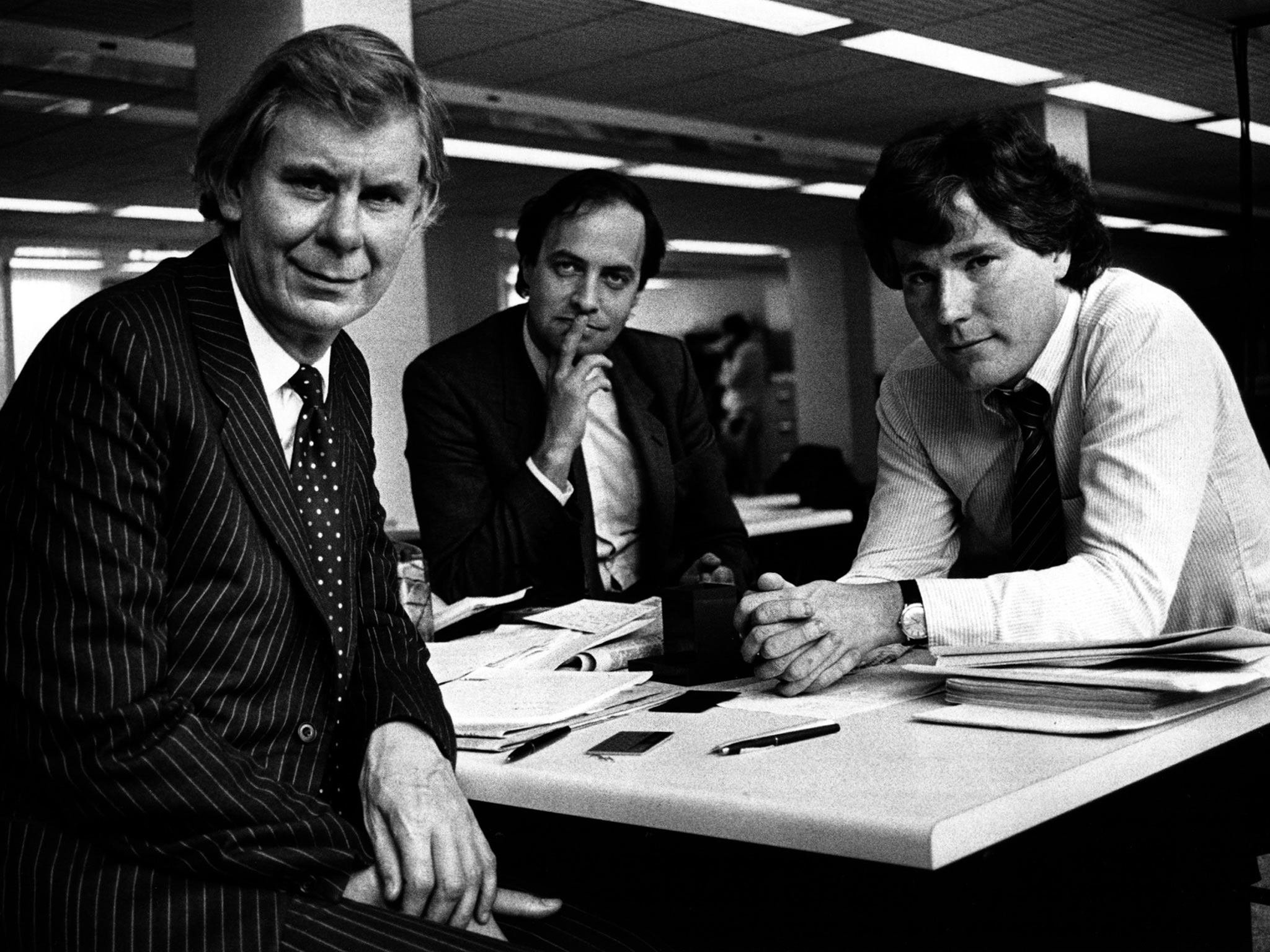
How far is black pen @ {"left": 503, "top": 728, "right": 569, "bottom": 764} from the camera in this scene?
4.83 feet

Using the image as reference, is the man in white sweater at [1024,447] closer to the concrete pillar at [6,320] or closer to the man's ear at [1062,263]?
the man's ear at [1062,263]

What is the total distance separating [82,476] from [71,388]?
90 millimetres

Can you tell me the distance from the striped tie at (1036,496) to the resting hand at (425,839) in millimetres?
1006

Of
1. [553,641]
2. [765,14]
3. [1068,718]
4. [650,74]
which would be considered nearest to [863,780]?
[1068,718]

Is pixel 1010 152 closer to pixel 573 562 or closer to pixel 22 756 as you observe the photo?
pixel 573 562

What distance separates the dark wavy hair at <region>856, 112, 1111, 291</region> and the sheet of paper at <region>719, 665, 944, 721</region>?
682 millimetres

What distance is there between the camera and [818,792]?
123 cm

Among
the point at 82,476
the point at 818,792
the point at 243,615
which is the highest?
the point at 82,476

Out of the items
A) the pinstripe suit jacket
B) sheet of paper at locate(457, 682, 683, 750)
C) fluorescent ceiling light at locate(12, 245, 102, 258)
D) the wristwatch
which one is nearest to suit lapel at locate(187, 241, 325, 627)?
the pinstripe suit jacket

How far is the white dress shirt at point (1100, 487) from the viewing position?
182 cm

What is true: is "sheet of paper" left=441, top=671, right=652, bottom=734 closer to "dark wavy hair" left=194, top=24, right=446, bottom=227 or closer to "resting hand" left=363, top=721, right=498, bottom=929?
"resting hand" left=363, top=721, right=498, bottom=929

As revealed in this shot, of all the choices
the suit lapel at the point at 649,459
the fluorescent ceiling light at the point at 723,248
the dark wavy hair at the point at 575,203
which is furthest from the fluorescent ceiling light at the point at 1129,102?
the suit lapel at the point at 649,459

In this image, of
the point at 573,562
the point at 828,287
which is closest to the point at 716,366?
the point at 828,287

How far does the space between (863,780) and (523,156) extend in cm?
846
